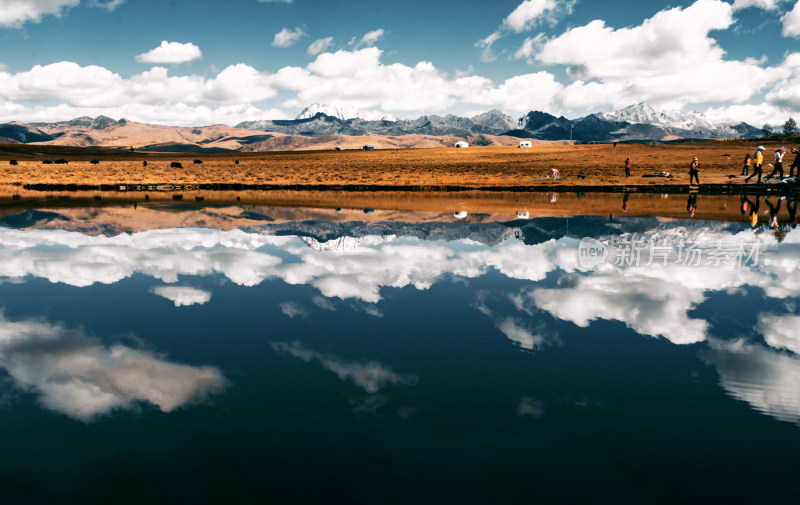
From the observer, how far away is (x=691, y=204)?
3256 cm

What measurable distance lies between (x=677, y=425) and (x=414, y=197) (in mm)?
35877

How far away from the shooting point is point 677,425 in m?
6.32

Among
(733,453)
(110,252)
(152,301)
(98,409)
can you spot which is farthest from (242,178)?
(733,453)

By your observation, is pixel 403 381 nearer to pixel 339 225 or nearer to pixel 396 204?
pixel 339 225

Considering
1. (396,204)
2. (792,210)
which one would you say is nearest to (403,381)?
(396,204)

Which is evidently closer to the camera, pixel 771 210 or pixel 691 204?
pixel 771 210

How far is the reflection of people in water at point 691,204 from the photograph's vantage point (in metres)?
28.8

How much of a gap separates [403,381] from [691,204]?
32.2 metres

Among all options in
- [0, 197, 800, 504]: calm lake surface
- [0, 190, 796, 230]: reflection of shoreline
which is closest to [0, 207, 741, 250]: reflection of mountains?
[0, 190, 796, 230]: reflection of shoreline

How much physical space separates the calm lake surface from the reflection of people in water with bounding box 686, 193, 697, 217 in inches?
553

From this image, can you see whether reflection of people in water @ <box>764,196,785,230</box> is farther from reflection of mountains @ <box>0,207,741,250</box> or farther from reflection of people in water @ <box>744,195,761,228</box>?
reflection of mountains @ <box>0,207,741,250</box>

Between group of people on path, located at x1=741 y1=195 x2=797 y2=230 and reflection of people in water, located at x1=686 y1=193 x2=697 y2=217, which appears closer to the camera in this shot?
group of people on path, located at x1=741 y1=195 x2=797 y2=230

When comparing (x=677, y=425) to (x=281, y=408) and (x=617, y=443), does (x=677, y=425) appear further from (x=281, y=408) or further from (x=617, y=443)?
(x=281, y=408)

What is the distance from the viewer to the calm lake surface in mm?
5375
